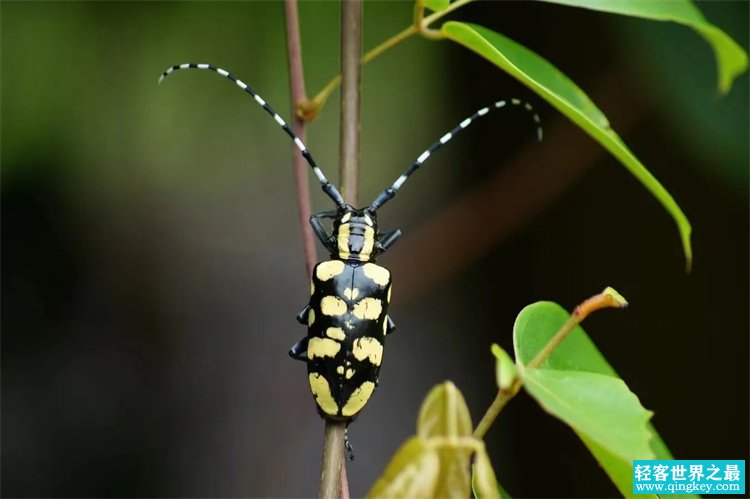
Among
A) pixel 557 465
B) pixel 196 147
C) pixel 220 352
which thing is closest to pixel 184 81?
pixel 196 147

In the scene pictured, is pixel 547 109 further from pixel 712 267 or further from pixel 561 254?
pixel 712 267

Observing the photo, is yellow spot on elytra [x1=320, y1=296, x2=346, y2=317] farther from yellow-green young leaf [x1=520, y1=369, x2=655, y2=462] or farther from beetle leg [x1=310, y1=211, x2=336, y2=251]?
yellow-green young leaf [x1=520, y1=369, x2=655, y2=462]

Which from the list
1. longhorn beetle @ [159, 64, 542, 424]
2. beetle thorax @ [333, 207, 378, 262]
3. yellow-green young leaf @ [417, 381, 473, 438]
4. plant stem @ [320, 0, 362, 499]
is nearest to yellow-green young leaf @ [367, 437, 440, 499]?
yellow-green young leaf @ [417, 381, 473, 438]

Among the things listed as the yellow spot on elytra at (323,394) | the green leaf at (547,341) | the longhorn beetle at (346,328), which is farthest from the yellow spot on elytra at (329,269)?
the green leaf at (547,341)

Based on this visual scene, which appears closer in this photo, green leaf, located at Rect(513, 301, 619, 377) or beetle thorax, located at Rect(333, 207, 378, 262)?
green leaf, located at Rect(513, 301, 619, 377)

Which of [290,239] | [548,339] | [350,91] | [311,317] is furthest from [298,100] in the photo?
[290,239]

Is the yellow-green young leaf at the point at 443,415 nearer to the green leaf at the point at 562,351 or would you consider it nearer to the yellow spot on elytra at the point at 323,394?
the green leaf at the point at 562,351
